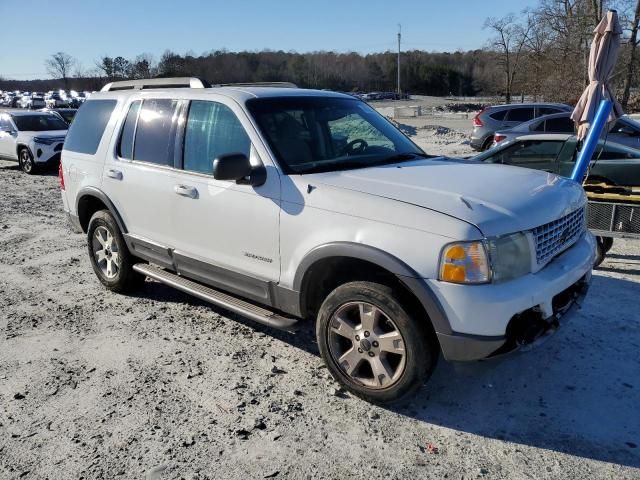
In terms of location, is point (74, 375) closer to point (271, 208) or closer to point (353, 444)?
point (271, 208)

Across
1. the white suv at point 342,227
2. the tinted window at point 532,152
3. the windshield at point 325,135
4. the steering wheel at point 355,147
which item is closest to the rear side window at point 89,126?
the white suv at point 342,227

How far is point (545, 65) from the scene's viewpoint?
142 ft

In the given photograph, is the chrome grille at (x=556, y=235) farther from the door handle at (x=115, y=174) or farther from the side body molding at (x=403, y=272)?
the door handle at (x=115, y=174)

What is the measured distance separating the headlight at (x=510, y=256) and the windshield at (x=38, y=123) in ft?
52.9

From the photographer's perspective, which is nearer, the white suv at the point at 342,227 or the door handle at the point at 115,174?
the white suv at the point at 342,227

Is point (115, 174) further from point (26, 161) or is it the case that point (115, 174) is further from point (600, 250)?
point (26, 161)

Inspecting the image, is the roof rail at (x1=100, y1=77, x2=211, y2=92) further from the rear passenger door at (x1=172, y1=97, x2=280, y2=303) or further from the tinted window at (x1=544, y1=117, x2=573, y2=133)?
the tinted window at (x1=544, y1=117, x2=573, y2=133)

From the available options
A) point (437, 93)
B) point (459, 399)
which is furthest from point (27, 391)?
point (437, 93)

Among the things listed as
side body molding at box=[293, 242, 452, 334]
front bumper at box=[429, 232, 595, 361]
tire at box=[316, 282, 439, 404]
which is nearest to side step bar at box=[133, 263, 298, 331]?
tire at box=[316, 282, 439, 404]

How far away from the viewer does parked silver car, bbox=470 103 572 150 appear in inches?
644

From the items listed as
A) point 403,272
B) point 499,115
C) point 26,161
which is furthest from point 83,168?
point 499,115

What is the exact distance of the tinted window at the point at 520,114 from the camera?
1642 centimetres

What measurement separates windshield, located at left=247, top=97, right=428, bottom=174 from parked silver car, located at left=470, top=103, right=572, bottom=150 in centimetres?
1274

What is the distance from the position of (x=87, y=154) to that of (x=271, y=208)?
9.01 ft
